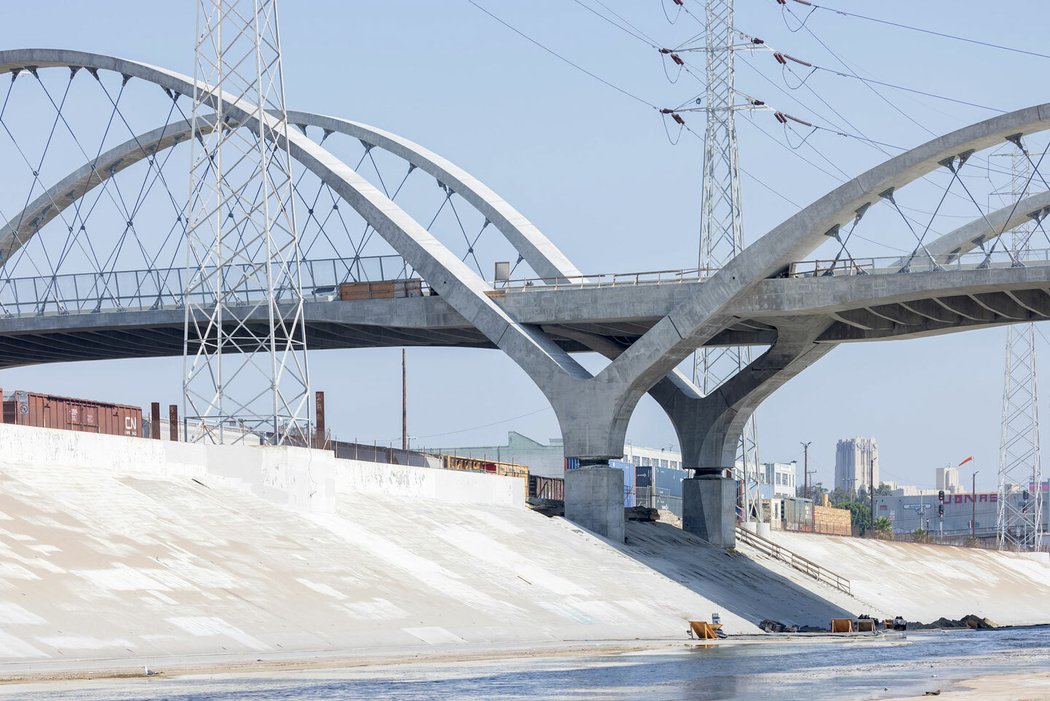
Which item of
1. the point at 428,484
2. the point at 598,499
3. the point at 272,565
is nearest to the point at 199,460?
the point at 272,565

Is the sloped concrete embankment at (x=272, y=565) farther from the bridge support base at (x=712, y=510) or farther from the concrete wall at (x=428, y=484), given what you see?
the bridge support base at (x=712, y=510)

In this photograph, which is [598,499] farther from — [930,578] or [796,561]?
[930,578]

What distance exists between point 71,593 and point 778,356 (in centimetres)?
4930

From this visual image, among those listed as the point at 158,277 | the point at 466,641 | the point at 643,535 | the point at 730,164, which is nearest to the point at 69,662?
the point at 466,641

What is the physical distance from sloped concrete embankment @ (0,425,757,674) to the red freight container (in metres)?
7.68

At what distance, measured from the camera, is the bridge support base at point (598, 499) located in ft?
240

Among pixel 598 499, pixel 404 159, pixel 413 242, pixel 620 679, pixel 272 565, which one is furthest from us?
pixel 404 159

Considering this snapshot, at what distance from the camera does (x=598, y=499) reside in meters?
73.4

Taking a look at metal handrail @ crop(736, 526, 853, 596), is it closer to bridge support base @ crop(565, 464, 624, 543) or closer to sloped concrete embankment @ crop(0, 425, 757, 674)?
bridge support base @ crop(565, 464, 624, 543)

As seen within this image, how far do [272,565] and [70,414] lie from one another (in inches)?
735

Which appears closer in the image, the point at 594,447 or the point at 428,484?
the point at 428,484

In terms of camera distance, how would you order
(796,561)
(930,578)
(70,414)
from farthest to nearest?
1. (930,578)
2. (796,561)
3. (70,414)

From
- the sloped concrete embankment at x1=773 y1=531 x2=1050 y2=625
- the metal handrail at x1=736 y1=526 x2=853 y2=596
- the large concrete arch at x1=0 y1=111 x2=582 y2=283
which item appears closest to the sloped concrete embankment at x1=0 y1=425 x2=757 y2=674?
the large concrete arch at x1=0 y1=111 x2=582 y2=283

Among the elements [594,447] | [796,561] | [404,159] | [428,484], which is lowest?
[796,561]
